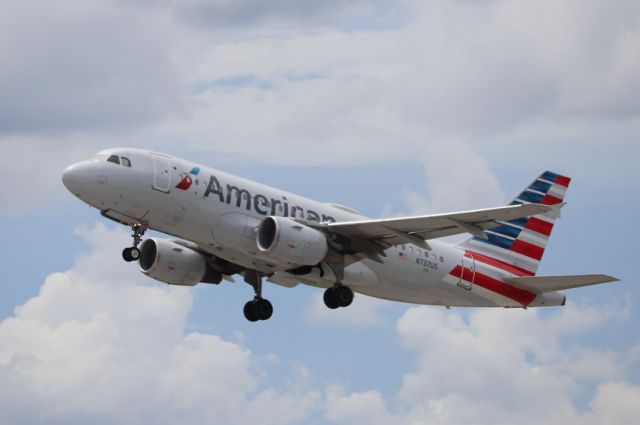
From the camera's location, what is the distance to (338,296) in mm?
51688

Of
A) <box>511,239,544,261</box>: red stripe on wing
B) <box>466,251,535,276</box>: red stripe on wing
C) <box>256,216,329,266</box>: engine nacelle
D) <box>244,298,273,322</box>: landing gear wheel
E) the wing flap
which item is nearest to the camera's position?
the wing flap

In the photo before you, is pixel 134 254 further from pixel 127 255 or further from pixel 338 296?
pixel 338 296

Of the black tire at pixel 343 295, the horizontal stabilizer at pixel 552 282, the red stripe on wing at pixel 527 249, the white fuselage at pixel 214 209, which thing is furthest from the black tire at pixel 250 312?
the red stripe on wing at pixel 527 249

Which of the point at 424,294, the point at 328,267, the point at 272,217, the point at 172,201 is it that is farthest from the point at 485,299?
the point at 172,201

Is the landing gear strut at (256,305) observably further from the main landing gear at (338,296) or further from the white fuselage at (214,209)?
the main landing gear at (338,296)

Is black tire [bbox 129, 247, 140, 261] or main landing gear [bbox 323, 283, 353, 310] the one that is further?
main landing gear [bbox 323, 283, 353, 310]

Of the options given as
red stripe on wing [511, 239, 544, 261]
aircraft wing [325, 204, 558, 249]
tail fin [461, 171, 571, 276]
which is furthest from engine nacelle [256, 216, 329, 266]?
red stripe on wing [511, 239, 544, 261]

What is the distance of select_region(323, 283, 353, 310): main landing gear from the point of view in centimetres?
5166

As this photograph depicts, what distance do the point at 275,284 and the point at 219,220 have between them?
6176 millimetres

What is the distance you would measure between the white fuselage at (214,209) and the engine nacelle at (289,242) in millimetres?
467

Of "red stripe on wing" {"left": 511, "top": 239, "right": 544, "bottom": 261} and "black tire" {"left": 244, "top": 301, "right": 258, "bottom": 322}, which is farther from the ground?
"red stripe on wing" {"left": 511, "top": 239, "right": 544, "bottom": 261}

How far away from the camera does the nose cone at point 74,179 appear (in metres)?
47.6

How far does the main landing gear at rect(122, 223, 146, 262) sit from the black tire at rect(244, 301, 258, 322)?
7269 millimetres

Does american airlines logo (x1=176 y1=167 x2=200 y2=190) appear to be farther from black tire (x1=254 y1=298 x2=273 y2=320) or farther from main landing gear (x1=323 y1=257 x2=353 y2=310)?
black tire (x1=254 y1=298 x2=273 y2=320)
